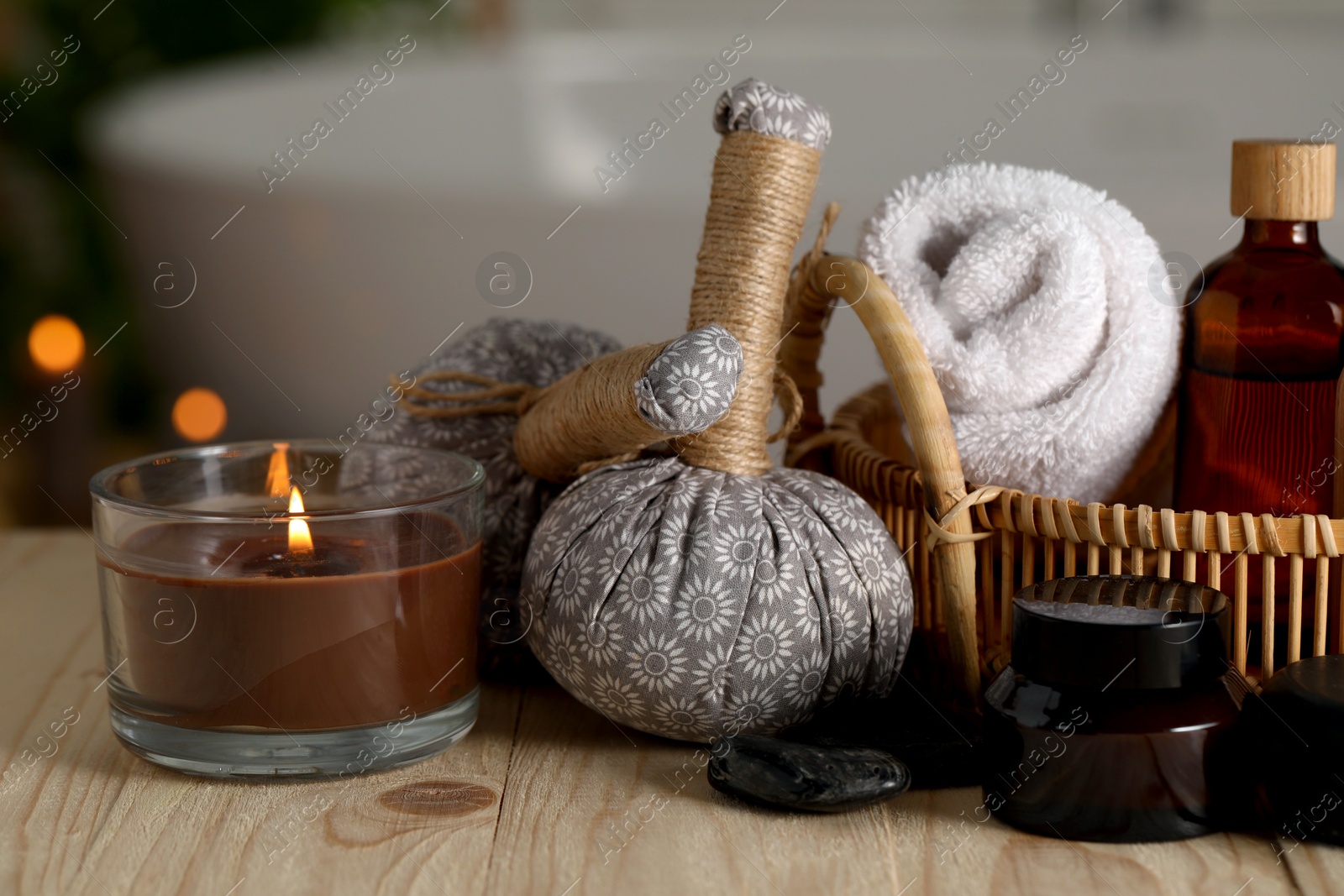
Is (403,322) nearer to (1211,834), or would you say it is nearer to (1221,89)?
(1211,834)

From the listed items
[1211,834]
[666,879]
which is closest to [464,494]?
[666,879]

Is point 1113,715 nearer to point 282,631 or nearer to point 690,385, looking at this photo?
point 690,385

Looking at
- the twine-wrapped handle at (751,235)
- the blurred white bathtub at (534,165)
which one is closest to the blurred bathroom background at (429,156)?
the blurred white bathtub at (534,165)

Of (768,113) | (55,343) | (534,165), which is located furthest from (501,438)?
(534,165)

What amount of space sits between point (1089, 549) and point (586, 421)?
204 millimetres

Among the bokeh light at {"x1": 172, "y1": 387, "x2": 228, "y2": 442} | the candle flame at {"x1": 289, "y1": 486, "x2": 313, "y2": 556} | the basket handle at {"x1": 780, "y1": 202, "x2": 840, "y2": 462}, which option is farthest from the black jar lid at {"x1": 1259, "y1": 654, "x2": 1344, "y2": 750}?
the bokeh light at {"x1": 172, "y1": 387, "x2": 228, "y2": 442}

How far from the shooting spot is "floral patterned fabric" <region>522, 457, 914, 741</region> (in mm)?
463

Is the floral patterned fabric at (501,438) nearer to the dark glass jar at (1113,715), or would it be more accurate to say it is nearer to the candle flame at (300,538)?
the candle flame at (300,538)

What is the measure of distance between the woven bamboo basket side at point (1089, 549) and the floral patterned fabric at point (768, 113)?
59 millimetres

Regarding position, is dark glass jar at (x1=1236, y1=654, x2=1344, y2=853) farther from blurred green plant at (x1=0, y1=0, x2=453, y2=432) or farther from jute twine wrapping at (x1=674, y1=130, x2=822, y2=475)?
blurred green plant at (x1=0, y1=0, x2=453, y2=432)

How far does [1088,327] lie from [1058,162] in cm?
154

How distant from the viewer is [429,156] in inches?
72.0

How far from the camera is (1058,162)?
6.35ft

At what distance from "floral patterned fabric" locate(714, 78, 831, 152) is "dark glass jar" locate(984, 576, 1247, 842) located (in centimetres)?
22
